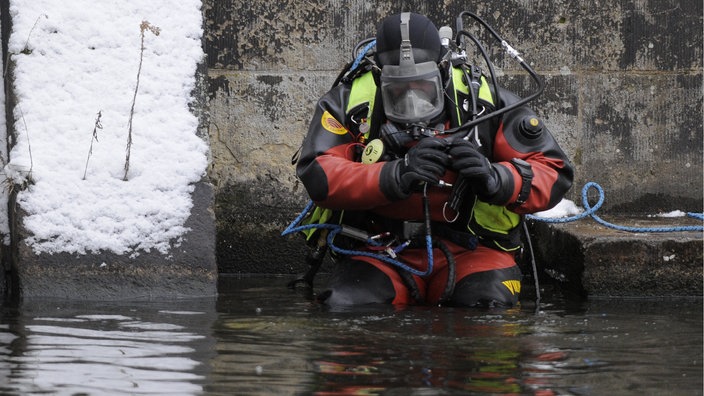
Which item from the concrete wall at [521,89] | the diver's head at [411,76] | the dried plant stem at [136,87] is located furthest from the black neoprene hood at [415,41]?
the concrete wall at [521,89]

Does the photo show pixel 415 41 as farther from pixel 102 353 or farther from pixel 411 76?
pixel 102 353

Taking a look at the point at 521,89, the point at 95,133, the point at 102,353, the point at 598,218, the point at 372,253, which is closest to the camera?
the point at 102,353

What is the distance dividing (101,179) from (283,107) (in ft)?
4.34

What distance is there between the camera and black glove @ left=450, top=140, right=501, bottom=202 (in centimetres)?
433

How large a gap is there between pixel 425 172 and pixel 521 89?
2165 millimetres

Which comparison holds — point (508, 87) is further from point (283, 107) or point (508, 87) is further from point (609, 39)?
point (283, 107)

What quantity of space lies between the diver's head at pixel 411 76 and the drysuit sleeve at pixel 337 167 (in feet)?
0.74

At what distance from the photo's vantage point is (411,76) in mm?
4422

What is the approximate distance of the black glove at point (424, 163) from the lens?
4.30 metres

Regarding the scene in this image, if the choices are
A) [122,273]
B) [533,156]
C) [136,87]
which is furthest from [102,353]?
[136,87]

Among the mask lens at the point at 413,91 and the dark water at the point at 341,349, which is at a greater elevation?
the mask lens at the point at 413,91

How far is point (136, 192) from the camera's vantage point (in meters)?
5.21

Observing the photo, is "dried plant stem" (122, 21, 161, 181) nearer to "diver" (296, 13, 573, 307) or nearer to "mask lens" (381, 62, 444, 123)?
"diver" (296, 13, 573, 307)

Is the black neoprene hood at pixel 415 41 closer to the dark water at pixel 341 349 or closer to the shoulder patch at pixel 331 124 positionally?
the shoulder patch at pixel 331 124
